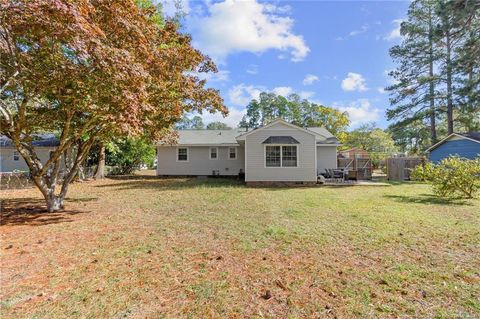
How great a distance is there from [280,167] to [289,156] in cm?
86

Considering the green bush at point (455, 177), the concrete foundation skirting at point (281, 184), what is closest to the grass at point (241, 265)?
the green bush at point (455, 177)

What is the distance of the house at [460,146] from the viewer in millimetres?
17481

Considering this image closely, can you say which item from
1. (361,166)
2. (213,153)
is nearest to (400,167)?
(361,166)

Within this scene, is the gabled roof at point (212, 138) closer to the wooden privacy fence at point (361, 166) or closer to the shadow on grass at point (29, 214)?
the wooden privacy fence at point (361, 166)

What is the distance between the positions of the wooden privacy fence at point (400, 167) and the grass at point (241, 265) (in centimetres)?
1272

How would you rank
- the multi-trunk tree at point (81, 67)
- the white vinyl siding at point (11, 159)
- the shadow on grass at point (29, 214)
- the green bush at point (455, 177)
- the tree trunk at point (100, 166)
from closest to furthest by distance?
1. the multi-trunk tree at point (81, 67)
2. the shadow on grass at point (29, 214)
3. the green bush at point (455, 177)
4. the tree trunk at point (100, 166)
5. the white vinyl siding at point (11, 159)

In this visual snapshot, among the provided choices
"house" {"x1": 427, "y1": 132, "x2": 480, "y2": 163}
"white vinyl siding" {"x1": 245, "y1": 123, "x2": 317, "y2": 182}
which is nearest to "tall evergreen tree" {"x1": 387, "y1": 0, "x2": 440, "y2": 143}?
"house" {"x1": 427, "y1": 132, "x2": 480, "y2": 163}

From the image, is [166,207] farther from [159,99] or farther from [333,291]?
[333,291]

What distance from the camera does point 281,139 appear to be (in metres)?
15.3

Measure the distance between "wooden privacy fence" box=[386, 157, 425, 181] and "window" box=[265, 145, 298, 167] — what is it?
8799 millimetres

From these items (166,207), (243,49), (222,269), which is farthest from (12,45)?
(243,49)

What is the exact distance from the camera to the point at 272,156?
51.2 ft

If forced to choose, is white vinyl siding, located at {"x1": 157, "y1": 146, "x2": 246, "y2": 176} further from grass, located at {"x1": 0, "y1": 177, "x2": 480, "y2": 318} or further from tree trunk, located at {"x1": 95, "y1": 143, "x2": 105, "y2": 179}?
grass, located at {"x1": 0, "y1": 177, "x2": 480, "y2": 318}

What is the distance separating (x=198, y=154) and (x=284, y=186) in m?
8.90
